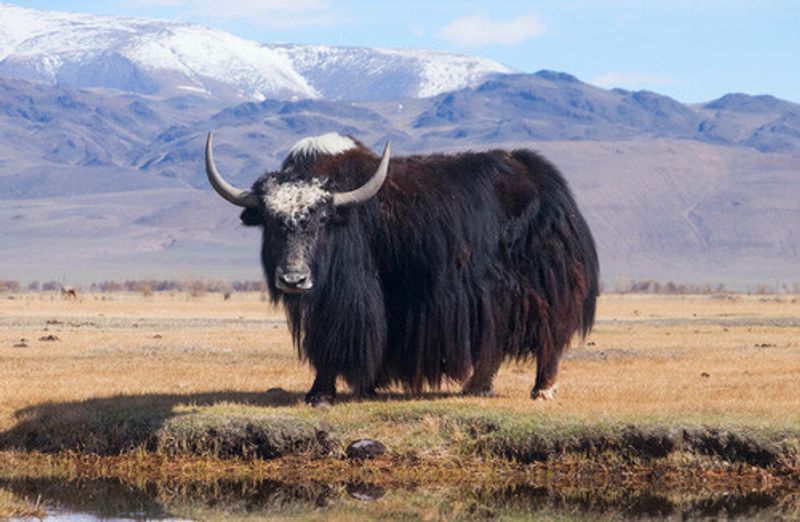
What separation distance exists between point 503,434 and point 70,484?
4.12 meters

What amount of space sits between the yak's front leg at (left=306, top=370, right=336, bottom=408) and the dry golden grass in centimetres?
17

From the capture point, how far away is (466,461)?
15.0 meters

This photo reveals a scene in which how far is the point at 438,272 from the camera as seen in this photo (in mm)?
15930

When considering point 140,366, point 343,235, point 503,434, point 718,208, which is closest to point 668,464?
point 503,434

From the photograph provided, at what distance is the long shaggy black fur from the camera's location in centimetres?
1559

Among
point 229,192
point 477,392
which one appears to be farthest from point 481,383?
point 229,192

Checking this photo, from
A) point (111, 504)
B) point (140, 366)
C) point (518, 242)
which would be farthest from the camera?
point (140, 366)

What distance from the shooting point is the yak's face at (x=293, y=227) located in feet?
49.3

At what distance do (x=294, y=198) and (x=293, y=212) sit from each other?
0.51ft

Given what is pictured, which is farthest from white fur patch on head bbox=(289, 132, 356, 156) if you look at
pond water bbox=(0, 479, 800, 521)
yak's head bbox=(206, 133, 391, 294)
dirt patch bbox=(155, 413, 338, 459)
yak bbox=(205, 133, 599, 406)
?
pond water bbox=(0, 479, 800, 521)

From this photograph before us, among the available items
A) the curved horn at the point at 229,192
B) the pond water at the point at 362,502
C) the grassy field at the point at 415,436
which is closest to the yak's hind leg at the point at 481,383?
the grassy field at the point at 415,436

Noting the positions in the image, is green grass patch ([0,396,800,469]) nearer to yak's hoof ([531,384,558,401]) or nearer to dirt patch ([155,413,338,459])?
dirt patch ([155,413,338,459])

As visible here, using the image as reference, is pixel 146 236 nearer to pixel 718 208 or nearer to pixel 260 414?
pixel 718 208

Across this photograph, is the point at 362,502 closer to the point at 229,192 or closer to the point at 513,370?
the point at 229,192
